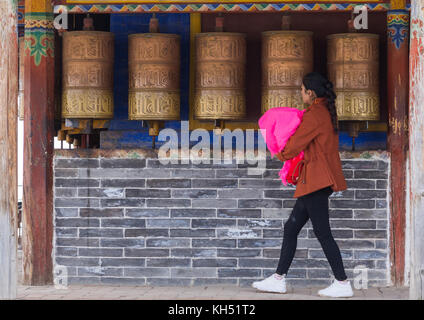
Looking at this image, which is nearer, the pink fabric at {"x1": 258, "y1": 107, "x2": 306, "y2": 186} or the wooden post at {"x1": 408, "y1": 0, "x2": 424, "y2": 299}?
the wooden post at {"x1": 408, "y1": 0, "x2": 424, "y2": 299}

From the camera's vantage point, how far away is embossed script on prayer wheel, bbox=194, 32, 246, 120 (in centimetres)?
720

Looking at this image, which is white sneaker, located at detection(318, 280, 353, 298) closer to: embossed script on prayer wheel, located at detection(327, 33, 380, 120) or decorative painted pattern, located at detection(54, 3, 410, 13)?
embossed script on prayer wheel, located at detection(327, 33, 380, 120)

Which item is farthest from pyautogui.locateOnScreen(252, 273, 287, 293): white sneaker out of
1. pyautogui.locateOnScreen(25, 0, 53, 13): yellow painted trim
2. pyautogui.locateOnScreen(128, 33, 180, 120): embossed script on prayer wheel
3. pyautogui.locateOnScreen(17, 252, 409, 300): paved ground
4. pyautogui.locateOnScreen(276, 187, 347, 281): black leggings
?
pyautogui.locateOnScreen(25, 0, 53, 13): yellow painted trim

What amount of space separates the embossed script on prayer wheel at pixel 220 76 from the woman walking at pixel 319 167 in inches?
31.2

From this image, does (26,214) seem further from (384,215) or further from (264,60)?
(384,215)

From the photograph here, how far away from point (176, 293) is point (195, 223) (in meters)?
0.66

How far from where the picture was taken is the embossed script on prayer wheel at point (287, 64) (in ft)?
23.5

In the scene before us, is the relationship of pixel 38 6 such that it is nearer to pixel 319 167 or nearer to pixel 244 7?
pixel 244 7

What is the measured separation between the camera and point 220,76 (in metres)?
7.21

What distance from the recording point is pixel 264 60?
729 cm

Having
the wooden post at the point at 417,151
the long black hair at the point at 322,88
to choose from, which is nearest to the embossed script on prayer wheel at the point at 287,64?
the long black hair at the point at 322,88

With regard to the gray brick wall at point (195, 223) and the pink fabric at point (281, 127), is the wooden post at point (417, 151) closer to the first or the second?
the pink fabric at point (281, 127)

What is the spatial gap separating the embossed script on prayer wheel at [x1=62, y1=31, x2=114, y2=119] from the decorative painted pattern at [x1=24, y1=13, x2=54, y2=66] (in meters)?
0.18

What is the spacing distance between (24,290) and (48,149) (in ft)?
3.77
